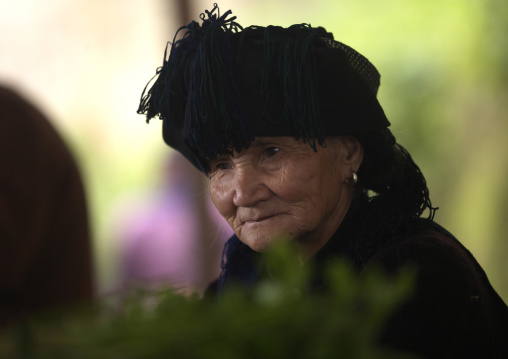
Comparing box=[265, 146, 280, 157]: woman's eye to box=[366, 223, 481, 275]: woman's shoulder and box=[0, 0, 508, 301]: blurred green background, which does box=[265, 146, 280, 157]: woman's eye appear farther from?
box=[0, 0, 508, 301]: blurred green background

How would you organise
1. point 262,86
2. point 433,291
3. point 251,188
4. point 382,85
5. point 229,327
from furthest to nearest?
point 382,85 < point 251,188 < point 262,86 < point 433,291 < point 229,327

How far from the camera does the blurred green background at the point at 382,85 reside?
3756 millimetres

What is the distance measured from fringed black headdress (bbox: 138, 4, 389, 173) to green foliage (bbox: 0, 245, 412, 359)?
2.62ft

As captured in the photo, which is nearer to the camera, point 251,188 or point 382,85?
point 251,188

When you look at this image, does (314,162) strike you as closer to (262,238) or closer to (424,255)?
(262,238)

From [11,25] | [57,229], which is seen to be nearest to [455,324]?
[57,229]

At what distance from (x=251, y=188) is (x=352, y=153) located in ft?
0.93

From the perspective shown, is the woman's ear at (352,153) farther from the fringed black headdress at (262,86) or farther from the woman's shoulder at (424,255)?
the woman's shoulder at (424,255)

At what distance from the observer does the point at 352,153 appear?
59.7 inches

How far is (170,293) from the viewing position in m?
0.56

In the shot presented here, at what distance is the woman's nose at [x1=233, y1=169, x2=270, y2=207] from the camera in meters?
1.41

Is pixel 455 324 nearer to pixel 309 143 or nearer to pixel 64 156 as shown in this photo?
pixel 309 143

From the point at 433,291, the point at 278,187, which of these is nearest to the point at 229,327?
the point at 433,291

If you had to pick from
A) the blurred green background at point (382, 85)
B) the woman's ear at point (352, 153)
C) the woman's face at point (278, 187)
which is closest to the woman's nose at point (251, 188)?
the woman's face at point (278, 187)
